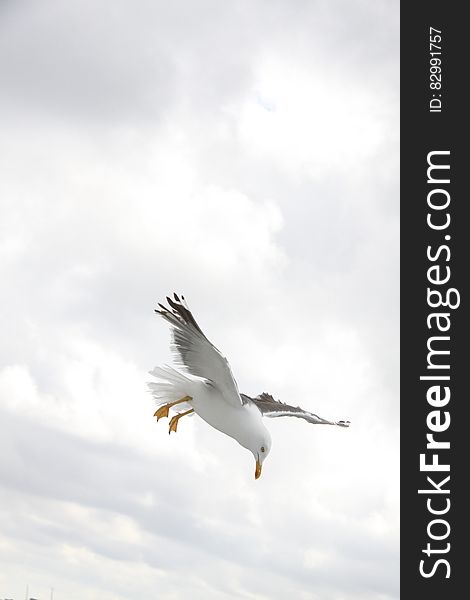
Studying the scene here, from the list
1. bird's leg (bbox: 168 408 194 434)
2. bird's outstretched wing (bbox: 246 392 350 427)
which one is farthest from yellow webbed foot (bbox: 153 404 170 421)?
bird's outstretched wing (bbox: 246 392 350 427)

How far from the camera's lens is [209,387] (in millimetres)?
11758

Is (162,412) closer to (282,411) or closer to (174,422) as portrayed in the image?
(174,422)

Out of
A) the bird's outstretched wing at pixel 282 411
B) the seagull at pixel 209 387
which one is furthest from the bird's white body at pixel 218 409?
the bird's outstretched wing at pixel 282 411

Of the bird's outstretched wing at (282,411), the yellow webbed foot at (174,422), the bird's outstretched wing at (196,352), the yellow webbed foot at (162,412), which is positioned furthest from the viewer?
the bird's outstretched wing at (282,411)

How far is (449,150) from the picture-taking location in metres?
14.9

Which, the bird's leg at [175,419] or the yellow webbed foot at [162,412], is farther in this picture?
the yellow webbed foot at [162,412]

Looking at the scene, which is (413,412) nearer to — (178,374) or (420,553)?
(420,553)

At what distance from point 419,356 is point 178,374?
170 inches

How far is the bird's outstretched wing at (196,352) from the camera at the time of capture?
1124cm

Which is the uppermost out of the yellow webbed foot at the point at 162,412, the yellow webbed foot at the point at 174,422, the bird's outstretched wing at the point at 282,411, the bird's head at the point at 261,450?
the bird's outstretched wing at the point at 282,411

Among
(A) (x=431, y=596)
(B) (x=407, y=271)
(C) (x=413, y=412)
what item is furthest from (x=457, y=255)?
(A) (x=431, y=596)

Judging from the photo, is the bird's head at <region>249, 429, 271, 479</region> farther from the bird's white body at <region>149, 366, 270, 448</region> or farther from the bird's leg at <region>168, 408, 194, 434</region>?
the bird's leg at <region>168, 408, 194, 434</region>

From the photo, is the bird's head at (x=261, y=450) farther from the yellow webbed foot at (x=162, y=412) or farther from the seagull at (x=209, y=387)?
the yellow webbed foot at (x=162, y=412)

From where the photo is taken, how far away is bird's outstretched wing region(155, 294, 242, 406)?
1124 cm
